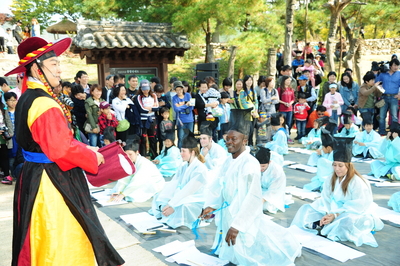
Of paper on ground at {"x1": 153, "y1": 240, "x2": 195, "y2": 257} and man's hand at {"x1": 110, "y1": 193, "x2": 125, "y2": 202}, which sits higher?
paper on ground at {"x1": 153, "y1": 240, "x2": 195, "y2": 257}

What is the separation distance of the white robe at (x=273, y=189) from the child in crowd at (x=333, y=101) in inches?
215

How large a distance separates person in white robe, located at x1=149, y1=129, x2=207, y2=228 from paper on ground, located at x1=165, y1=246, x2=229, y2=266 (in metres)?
0.76

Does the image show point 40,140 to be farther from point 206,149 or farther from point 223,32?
point 223,32

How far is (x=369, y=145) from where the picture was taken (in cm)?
827

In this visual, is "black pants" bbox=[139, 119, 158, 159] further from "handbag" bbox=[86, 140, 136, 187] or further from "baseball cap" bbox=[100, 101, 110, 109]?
"handbag" bbox=[86, 140, 136, 187]

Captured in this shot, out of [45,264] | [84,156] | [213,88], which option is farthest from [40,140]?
[213,88]

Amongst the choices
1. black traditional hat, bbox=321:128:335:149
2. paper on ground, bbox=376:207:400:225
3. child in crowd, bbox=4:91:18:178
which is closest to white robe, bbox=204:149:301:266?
paper on ground, bbox=376:207:400:225

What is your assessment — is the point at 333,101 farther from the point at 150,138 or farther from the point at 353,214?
the point at 353,214

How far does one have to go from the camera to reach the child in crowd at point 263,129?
9.18 metres

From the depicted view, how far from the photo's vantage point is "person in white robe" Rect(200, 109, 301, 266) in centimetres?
335

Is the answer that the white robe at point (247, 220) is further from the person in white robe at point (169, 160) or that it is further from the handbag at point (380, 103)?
the handbag at point (380, 103)

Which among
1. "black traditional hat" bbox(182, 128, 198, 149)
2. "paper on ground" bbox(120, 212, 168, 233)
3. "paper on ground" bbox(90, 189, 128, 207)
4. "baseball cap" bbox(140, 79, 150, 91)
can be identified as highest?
"baseball cap" bbox(140, 79, 150, 91)

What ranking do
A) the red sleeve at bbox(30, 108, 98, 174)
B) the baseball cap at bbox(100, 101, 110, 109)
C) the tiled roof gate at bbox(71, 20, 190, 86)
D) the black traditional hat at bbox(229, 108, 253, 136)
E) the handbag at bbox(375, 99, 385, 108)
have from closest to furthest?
the red sleeve at bbox(30, 108, 98, 174) → the black traditional hat at bbox(229, 108, 253, 136) → the baseball cap at bbox(100, 101, 110, 109) → the tiled roof gate at bbox(71, 20, 190, 86) → the handbag at bbox(375, 99, 385, 108)

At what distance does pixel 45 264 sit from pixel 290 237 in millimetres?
2187
